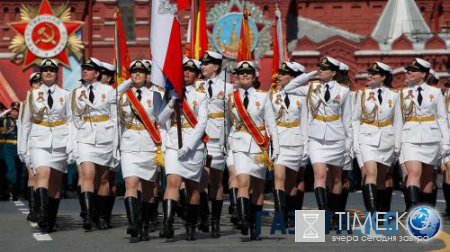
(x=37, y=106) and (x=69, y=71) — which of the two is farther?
(x=69, y=71)

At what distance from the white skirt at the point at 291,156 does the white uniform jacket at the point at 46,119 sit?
8.49 ft

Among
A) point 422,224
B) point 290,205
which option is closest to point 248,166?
point 422,224

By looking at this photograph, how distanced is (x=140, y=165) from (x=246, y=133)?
1220 millimetres

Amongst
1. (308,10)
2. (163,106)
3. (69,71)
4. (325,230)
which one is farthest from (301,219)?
(308,10)

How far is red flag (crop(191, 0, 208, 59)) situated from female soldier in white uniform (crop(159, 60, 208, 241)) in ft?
20.2

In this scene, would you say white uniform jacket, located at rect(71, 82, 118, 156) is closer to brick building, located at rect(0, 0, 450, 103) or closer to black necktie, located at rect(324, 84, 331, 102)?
black necktie, located at rect(324, 84, 331, 102)

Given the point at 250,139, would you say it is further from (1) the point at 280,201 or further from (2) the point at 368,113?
(2) the point at 368,113

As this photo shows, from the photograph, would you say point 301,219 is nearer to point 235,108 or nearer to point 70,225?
point 235,108

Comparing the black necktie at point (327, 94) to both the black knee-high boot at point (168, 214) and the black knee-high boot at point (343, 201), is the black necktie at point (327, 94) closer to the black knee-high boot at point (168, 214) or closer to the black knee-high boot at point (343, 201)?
the black knee-high boot at point (343, 201)

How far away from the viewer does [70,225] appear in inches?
684

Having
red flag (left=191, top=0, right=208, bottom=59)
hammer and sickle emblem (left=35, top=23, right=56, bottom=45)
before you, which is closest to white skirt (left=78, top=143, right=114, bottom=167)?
red flag (left=191, top=0, right=208, bottom=59)

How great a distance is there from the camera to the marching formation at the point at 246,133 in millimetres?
15094

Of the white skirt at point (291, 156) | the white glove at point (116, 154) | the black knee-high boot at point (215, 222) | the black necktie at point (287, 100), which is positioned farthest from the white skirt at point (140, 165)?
the black necktie at point (287, 100)

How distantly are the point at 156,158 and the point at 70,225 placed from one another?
2.88m
